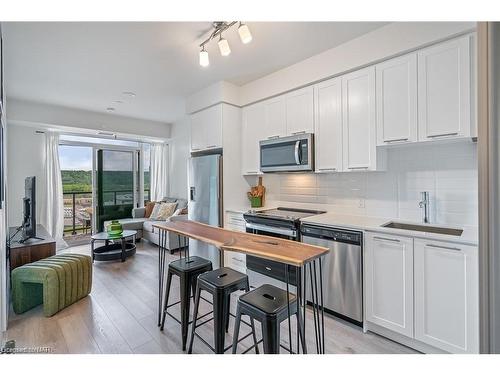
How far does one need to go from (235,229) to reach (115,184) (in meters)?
3.91

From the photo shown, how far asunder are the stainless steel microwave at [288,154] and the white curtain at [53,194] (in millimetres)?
4258

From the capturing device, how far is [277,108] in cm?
319

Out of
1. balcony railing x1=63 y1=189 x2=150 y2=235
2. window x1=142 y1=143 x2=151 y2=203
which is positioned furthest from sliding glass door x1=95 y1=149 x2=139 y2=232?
window x1=142 y1=143 x2=151 y2=203

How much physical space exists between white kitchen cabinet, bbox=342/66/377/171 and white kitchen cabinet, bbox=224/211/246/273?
1.48m

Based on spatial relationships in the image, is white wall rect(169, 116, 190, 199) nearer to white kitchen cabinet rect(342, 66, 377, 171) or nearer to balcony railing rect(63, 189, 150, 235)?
balcony railing rect(63, 189, 150, 235)

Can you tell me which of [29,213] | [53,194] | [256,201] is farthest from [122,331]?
[53,194]

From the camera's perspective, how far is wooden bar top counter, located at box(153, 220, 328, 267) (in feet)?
4.34

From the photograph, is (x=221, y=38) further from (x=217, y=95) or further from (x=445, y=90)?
(x=445, y=90)

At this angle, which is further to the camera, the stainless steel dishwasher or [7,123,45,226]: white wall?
[7,123,45,226]: white wall

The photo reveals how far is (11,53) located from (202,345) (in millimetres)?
3479
